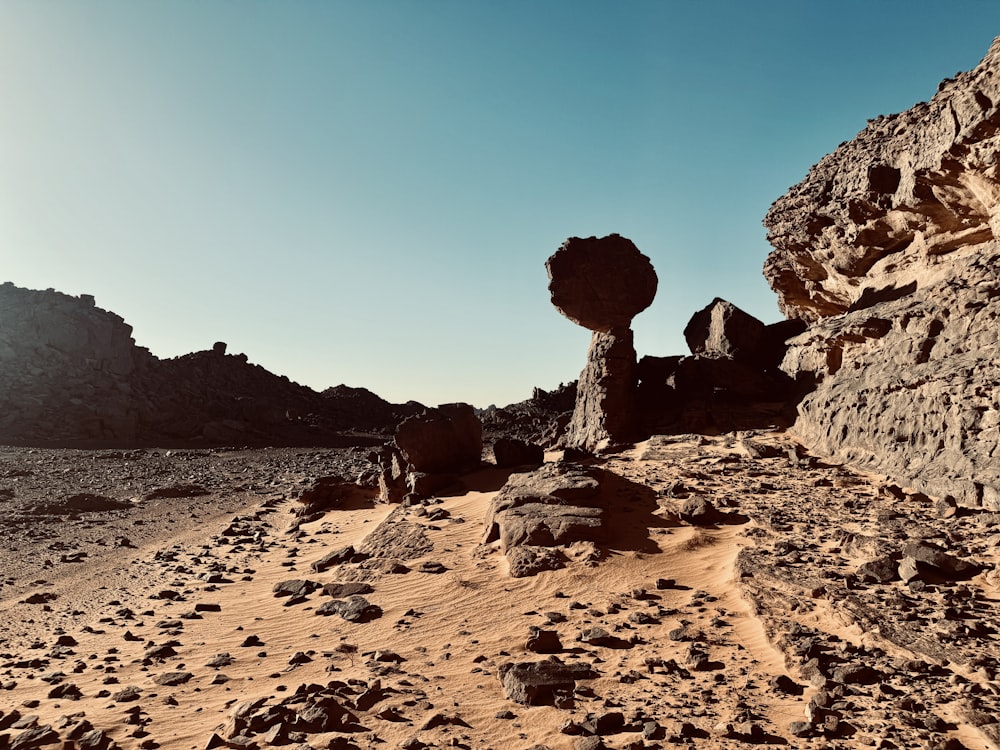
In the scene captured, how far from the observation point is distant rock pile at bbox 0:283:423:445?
4162 cm

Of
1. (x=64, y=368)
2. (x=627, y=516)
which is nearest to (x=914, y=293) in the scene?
(x=627, y=516)

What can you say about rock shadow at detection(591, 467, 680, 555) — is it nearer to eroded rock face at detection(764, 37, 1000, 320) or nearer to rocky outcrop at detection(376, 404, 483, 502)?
rocky outcrop at detection(376, 404, 483, 502)

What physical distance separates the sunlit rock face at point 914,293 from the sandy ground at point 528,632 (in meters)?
1.25

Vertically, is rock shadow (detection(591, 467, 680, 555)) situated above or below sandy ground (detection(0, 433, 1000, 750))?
above

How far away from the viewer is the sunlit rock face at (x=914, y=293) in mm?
11055

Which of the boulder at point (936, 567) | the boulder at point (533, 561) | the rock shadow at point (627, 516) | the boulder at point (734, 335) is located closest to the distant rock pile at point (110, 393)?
the boulder at point (734, 335)

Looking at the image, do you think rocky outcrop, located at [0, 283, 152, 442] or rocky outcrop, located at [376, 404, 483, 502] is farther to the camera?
rocky outcrop, located at [0, 283, 152, 442]

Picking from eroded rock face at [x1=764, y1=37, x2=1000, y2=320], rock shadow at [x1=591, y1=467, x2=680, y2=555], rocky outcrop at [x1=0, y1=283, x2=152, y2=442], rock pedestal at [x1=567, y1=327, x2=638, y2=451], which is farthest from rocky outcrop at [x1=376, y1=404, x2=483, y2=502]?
rocky outcrop at [x1=0, y1=283, x2=152, y2=442]

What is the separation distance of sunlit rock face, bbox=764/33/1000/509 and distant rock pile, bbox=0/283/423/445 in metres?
38.2

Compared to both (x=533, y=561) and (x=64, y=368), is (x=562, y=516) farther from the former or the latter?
(x=64, y=368)

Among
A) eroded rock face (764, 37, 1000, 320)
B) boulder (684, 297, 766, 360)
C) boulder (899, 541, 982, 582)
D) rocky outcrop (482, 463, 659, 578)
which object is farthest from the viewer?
boulder (684, 297, 766, 360)

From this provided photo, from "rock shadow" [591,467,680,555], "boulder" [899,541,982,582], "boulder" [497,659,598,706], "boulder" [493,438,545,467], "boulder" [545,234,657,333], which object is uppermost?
"boulder" [545,234,657,333]

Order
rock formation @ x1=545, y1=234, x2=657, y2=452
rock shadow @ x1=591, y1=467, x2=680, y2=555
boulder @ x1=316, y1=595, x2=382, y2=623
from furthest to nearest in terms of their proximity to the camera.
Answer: rock formation @ x1=545, y1=234, x2=657, y2=452 → rock shadow @ x1=591, y1=467, x2=680, y2=555 → boulder @ x1=316, y1=595, x2=382, y2=623

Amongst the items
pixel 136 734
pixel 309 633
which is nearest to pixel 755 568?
pixel 309 633
